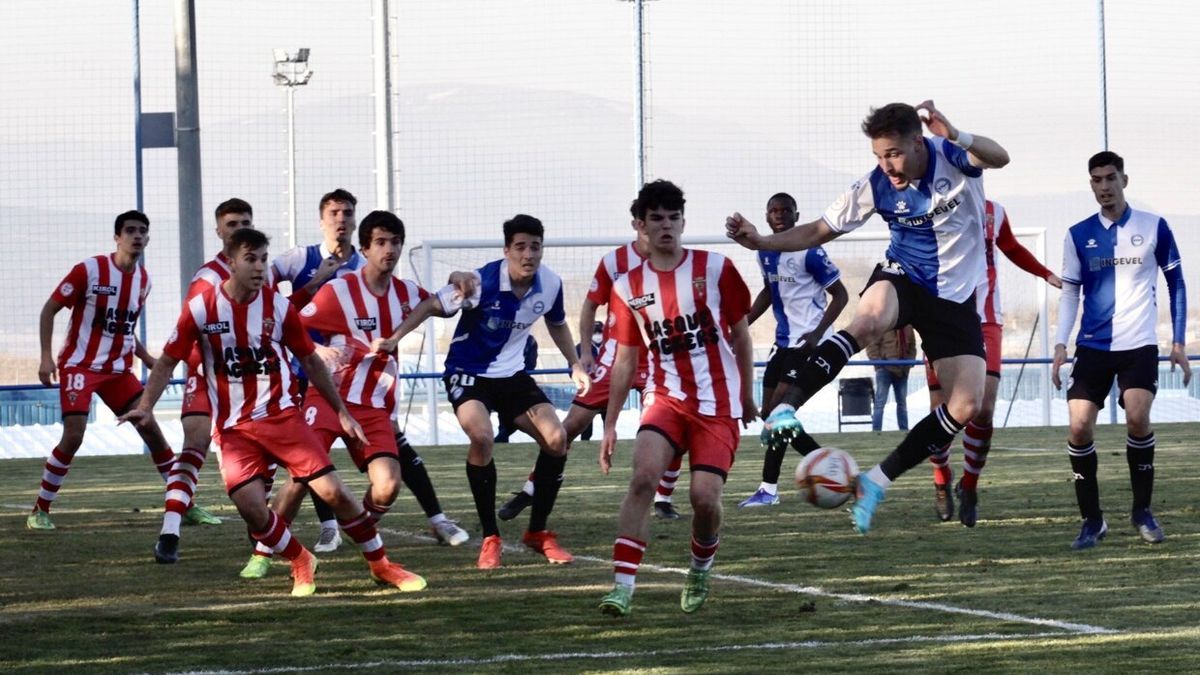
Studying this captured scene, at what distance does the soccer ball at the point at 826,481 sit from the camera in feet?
24.0

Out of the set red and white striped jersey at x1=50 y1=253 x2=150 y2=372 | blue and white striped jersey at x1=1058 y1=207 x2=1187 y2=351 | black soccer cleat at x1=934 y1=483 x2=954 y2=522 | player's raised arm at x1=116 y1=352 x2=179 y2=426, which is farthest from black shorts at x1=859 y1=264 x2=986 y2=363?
red and white striped jersey at x1=50 y1=253 x2=150 y2=372

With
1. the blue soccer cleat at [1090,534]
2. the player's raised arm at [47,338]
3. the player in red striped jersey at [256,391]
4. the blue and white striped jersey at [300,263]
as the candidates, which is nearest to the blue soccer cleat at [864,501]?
the blue soccer cleat at [1090,534]

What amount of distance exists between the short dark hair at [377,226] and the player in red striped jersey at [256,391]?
41.2 inches

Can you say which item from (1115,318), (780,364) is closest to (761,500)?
(780,364)

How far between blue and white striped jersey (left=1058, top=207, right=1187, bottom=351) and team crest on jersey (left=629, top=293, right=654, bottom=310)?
116 inches

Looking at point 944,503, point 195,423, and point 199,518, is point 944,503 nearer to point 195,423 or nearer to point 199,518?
point 195,423

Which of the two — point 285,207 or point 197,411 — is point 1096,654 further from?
point 285,207

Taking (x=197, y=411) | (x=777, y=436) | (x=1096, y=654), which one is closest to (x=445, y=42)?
(x=197, y=411)

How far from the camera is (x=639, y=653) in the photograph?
20.2 ft

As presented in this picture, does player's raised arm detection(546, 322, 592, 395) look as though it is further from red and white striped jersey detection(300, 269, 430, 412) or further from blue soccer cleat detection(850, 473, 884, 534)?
blue soccer cleat detection(850, 473, 884, 534)

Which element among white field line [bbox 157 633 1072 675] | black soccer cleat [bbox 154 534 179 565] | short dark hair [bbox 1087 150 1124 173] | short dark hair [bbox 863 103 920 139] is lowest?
black soccer cleat [bbox 154 534 179 565]

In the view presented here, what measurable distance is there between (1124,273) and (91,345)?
20.3 feet

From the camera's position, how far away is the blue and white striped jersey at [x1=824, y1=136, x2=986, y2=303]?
784 centimetres

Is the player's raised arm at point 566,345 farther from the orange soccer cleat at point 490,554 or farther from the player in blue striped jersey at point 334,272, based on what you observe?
the orange soccer cleat at point 490,554
